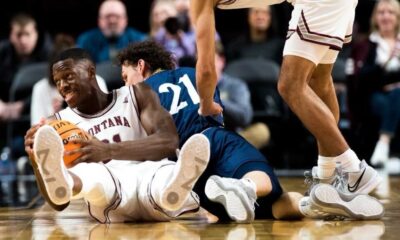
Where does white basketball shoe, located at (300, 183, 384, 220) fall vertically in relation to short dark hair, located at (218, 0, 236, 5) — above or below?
below

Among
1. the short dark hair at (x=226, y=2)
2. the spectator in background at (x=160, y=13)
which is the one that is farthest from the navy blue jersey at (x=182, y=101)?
the spectator in background at (x=160, y=13)

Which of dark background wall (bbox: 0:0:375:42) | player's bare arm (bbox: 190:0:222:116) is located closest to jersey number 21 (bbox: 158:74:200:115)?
player's bare arm (bbox: 190:0:222:116)

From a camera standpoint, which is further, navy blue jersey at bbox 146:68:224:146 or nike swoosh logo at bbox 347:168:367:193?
navy blue jersey at bbox 146:68:224:146

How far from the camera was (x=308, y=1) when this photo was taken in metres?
4.66

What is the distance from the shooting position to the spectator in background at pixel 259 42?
9.12 meters

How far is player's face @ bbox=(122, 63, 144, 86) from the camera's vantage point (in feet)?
16.9

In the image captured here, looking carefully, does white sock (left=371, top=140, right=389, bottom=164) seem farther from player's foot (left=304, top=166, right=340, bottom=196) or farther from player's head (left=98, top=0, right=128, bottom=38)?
player's foot (left=304, top=166, right=340, bottom=196)

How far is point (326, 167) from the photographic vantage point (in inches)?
186

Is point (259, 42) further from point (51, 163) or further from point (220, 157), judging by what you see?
point (51, 163)

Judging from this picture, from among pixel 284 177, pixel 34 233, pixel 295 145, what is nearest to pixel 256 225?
pixel 34 233

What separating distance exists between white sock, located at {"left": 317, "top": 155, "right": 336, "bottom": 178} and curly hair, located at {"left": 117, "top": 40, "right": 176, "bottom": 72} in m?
1.07

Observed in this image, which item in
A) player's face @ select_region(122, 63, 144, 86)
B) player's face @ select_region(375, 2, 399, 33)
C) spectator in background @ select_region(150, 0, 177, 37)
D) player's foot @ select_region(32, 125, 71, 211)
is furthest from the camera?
spectator in background @ select_region(150, 0, 177, 37)

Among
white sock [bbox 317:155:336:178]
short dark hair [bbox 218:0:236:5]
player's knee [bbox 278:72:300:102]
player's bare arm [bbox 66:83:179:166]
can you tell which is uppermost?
short dark hair [bbox 218:0:236:5]

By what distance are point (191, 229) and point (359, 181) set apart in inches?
34.9
